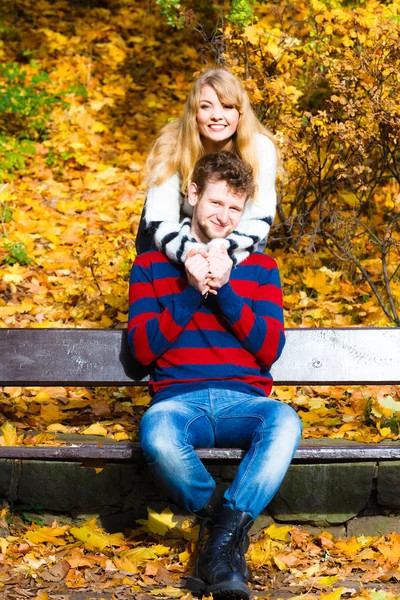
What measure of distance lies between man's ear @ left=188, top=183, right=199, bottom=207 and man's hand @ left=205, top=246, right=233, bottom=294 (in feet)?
0.96

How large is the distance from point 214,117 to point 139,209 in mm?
2978

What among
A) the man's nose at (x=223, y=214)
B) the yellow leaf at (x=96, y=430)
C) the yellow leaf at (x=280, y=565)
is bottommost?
the yellow leaf at (x=280, y=565)

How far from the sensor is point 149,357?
3.33 m

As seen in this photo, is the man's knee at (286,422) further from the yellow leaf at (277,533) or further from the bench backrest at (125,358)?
the yellow leaf at (277,533)

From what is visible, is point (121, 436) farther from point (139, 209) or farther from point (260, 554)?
point (139, 209)

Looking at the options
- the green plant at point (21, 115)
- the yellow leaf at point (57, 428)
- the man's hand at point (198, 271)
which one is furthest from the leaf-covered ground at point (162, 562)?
the green plant at point (21, 115)

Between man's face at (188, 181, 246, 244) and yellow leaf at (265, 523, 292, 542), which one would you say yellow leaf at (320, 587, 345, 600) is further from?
man's face at (188, 181, 246, 244)

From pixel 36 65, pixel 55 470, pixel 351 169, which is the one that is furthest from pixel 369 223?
pixel 36 65

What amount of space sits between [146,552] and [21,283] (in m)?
2.70

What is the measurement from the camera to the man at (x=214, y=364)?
2.96 meters

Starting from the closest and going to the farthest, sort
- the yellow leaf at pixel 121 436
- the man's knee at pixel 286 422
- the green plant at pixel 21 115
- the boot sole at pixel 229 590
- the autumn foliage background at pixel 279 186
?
the boot sole at pixel 229 590 < the man's knee at pixel 286 422 < the yellow leaf at pixel 121 436 < the autumn foliage background at pixel 279 186 < the green plant at pixel 21 115

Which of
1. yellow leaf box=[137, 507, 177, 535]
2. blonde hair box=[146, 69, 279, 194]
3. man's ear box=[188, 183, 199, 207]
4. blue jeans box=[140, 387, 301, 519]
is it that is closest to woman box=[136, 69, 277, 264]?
blonde hair box=[146, 69, 279, 194]

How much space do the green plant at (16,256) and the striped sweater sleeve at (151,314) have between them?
8.09 feet

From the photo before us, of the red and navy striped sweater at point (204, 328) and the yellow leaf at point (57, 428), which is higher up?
the red and navy striped sweater at point (204, 328)
